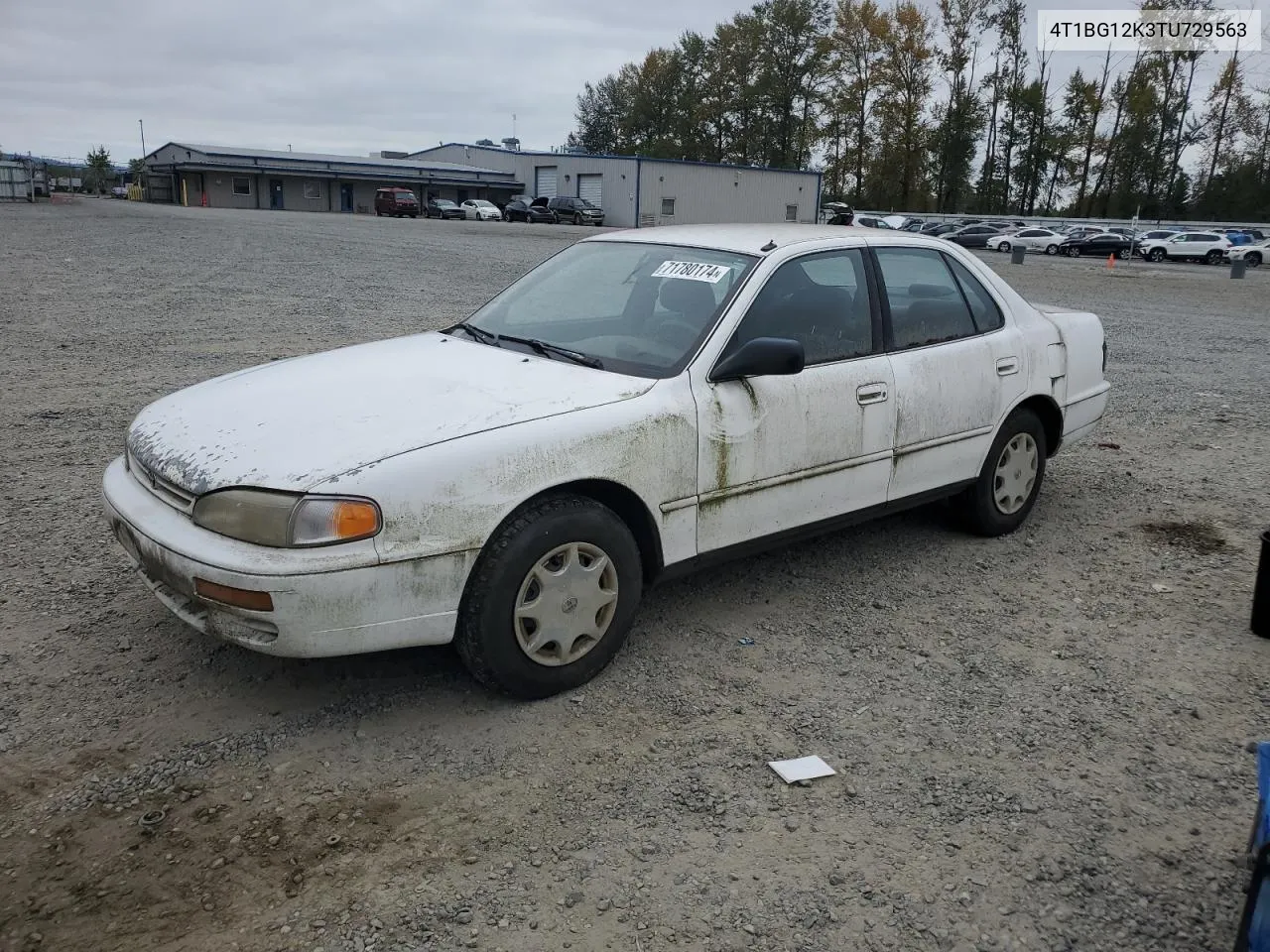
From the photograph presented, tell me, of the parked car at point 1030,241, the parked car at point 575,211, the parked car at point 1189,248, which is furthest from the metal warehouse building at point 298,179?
the parked car at point 1189,248

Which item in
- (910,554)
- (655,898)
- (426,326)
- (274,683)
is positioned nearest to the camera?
(655,898)

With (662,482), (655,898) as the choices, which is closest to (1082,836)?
(655,898)

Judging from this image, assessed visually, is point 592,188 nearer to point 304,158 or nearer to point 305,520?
point 304,158

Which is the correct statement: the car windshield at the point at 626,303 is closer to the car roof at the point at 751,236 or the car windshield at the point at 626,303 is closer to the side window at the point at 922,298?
the car roof at the point at 751,236

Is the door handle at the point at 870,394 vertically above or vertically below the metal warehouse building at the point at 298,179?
below

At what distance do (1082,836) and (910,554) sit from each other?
7.51 feet

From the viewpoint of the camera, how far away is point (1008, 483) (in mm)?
5293

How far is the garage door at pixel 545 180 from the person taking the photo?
66688mm

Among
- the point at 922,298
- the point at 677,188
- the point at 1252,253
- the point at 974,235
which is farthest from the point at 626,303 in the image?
the point at 677,188

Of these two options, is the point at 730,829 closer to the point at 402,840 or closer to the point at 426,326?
the point at 402,840

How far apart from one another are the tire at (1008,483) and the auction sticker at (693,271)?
180 centimetres

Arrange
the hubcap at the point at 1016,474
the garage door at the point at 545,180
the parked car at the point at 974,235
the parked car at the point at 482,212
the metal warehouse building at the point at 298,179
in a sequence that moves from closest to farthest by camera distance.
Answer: the hubcap at the point at 1016,474 < the parked car at the point at 974,235 < the parked car at the point at 482,212 < the metal warehouse building at the point at 298,179 < the garage door at the point at 545,180

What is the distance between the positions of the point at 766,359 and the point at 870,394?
792mm

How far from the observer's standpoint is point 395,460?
3.14m
